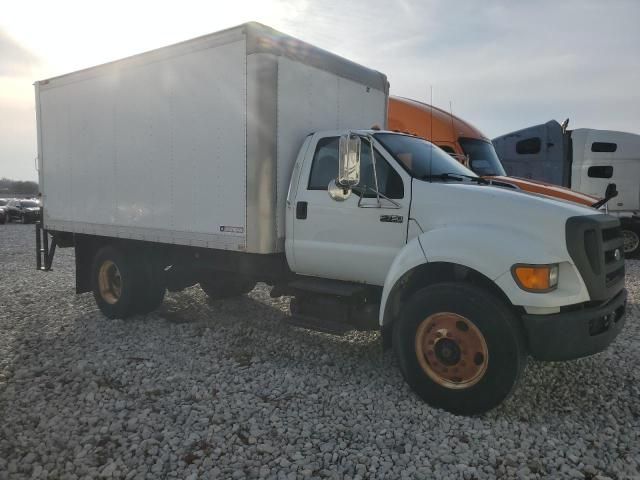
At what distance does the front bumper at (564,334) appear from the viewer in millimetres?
3602

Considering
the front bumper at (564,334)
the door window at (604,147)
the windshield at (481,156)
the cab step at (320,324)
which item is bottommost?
the cab step at (320,324)

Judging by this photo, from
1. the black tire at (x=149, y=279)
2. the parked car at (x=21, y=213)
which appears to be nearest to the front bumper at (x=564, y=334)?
the black tire at (x=149, y=279)

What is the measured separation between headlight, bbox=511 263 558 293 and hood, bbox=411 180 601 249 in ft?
0.69

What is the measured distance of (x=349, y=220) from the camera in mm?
4730

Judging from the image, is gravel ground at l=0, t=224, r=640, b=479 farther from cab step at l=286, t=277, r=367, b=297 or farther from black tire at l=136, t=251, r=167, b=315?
cab step at l=286, t=277, r=367, b=297

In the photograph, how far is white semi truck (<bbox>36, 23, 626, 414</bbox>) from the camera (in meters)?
3.74

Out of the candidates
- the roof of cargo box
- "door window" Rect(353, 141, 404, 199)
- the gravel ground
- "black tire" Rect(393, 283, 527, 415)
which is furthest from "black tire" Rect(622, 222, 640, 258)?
"black tire" Rect(393, 283, 527, 415)

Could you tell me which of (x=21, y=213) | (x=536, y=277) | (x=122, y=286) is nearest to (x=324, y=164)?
(x=536, y=277)

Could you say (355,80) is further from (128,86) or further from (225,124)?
(128,86)

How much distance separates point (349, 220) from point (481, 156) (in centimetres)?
527

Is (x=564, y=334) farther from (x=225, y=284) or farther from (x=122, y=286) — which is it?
(x=122, y=286)

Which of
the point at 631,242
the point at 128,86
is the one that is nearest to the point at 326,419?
the point at 128,86

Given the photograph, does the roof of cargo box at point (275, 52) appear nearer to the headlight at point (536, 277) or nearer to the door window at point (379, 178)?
the door window at point (379, 178)

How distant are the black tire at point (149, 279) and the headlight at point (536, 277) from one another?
4.73m
